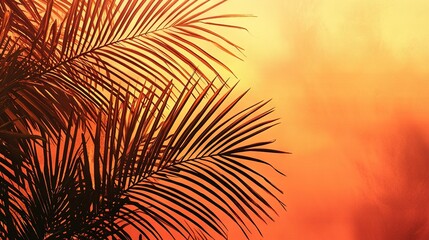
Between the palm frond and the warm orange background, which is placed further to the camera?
the warm orange background

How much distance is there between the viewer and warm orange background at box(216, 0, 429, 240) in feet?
15.5

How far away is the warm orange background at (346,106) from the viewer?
472 centimetres

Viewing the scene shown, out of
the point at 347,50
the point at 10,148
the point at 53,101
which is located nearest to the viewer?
the point at 10,148

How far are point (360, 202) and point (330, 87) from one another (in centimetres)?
81

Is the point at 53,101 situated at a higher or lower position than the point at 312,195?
lower

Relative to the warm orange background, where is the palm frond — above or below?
below

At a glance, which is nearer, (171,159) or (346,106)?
(171,159)

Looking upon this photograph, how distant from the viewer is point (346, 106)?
479 centimetres

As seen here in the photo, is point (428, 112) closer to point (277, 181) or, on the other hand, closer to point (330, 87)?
point (330, 87)

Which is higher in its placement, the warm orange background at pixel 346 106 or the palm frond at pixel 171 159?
the warm orange background at pixel 346 106

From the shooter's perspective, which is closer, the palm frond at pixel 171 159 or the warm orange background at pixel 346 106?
the palm frond at pixel 171 159

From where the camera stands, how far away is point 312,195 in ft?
15.9

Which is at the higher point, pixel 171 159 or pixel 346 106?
pixel 346 106

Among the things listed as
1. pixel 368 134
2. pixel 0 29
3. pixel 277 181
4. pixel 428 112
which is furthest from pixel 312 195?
pixel 0 29
